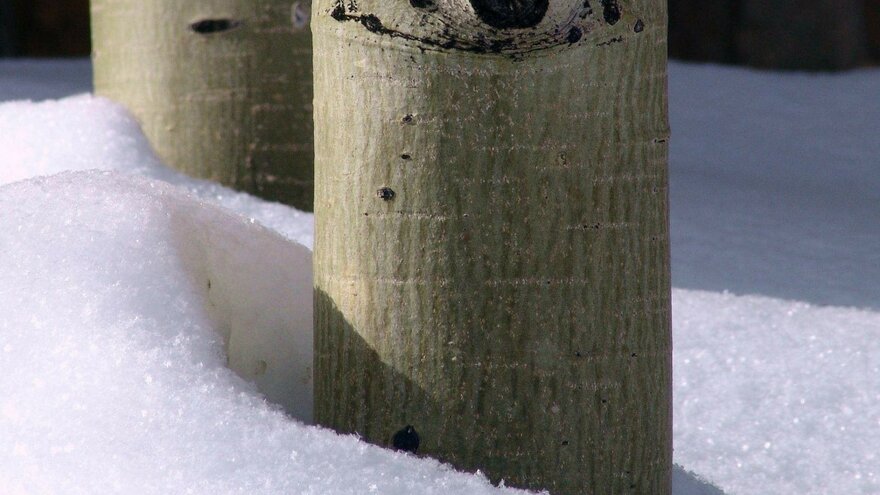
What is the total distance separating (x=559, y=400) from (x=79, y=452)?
476 millimetres

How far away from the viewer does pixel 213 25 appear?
95.0 inches

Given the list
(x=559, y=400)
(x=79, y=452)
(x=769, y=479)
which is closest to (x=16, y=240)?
(x=79, y=452)

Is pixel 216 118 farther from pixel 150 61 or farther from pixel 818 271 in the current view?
pixel 818 271

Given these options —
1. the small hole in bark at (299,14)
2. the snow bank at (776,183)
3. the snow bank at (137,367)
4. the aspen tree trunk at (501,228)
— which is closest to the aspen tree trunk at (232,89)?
the small hole in bark at (299,14)

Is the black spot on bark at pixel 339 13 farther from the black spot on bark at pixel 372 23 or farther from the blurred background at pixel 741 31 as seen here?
the blurred background at pixel 741 31

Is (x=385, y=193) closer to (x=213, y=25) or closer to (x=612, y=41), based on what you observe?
(x=612, y=41)

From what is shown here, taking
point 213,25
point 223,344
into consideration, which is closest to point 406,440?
point 223,344

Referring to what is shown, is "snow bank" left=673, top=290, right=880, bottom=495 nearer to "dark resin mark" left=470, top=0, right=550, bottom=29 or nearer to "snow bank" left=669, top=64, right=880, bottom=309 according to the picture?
"snow bank" left=669, top=64, right=880, bottom=309

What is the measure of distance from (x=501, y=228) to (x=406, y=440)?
0.24m

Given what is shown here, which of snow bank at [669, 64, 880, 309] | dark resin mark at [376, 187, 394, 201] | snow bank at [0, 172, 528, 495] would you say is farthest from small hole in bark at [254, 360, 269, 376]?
snow bank at [669, 64, 880, 309]

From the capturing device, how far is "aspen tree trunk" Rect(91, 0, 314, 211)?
2416 mm

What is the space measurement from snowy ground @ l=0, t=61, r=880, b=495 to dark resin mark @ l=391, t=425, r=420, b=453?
5cm

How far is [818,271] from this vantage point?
2.34 meters

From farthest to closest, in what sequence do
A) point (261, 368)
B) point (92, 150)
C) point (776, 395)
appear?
point (92, 150) → point (776, 395) → point (261, 368)
